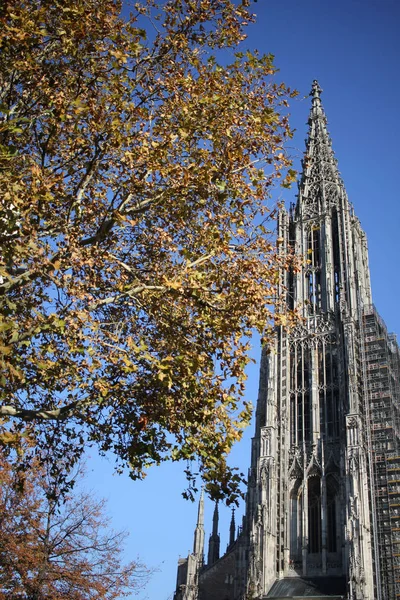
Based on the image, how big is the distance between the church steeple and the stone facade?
9 centimetres

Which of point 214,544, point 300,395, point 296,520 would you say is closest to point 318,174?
point 300,395

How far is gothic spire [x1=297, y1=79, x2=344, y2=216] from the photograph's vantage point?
50344mm

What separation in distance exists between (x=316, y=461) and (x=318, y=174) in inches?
959

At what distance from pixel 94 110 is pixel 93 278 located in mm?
2679

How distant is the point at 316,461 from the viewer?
38.2m

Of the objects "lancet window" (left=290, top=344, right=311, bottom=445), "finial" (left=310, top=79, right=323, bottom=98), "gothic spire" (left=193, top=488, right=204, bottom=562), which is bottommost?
"gothic spire" (left=193, top=488, right=204, bottom=562)

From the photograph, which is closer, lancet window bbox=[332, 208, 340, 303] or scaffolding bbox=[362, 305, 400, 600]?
scaffolding bbox=[362, 305, 400, 600]

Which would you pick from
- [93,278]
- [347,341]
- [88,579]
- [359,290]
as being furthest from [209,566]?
[93,278]

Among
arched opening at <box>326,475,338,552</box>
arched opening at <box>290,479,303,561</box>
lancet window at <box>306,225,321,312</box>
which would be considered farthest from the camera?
lancet window at <box>306,225,321,312</box>

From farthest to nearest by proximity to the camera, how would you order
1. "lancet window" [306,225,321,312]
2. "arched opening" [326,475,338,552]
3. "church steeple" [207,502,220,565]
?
"lancet window" [306,225,321,312] → "church steeple" [207,502,220,565] → "arched opening" [326,475,338,552]

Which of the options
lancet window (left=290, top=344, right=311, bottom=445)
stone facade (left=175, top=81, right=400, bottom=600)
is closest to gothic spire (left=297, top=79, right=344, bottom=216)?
stone facade (left=175, top=81, right=400, bottom=600)

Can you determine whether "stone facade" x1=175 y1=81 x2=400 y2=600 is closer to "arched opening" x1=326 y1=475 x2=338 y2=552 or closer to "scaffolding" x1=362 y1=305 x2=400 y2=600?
"arched opening" x1=326 y1=475 x2=338 y2=552

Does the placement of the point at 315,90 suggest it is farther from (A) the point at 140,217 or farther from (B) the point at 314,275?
(A) the point at 140,217

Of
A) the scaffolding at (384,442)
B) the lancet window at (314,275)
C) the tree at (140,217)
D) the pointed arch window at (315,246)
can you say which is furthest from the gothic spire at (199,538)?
the tree at (140,217)
